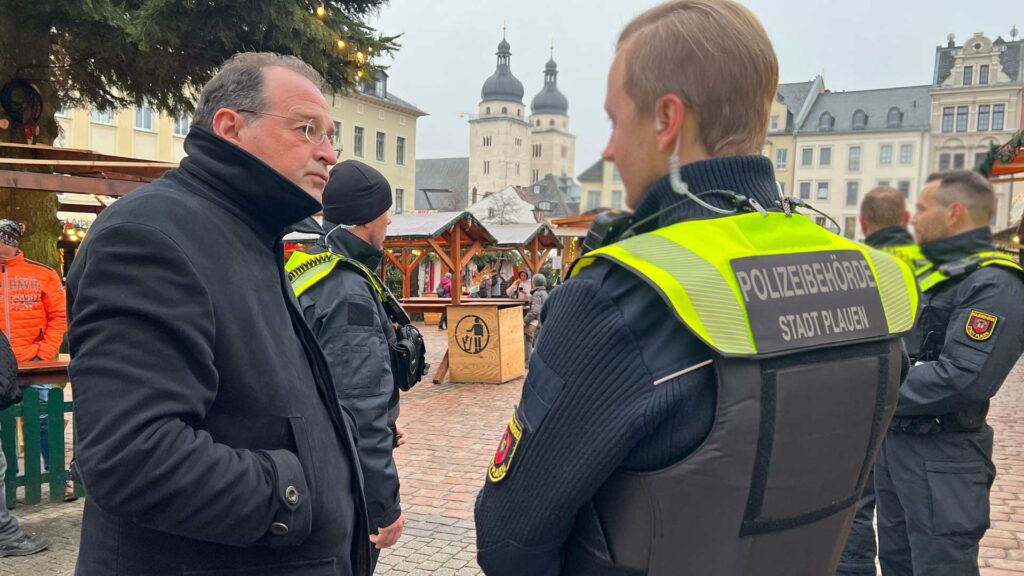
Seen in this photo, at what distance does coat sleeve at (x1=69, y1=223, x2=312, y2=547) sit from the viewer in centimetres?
133

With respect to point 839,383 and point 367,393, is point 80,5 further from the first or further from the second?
point 839,383

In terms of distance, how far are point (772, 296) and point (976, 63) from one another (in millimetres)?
43440

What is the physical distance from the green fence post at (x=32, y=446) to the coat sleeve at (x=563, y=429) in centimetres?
527

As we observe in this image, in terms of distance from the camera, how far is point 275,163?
181 centimetres

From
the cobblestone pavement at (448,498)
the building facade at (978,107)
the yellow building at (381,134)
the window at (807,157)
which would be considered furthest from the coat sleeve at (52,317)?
the yellow building at (381,134)

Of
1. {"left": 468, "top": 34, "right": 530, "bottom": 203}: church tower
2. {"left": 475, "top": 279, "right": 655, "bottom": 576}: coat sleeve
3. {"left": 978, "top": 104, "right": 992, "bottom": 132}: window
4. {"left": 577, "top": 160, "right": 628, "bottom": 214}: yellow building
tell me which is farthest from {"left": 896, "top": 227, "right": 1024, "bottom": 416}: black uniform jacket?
{"left": 468, "top": 34, "right": 530, "bottom": 203}: church tower

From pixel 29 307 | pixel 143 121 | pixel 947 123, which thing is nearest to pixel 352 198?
pixel 29 307

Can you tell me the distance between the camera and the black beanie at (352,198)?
10.7ft

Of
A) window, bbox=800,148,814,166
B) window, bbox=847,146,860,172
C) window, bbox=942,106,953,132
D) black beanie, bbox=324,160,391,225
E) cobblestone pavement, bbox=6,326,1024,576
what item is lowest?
cobblestone pavement, bbox=6,326,1024,576

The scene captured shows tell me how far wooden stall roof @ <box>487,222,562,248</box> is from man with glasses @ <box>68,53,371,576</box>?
60.7 feet

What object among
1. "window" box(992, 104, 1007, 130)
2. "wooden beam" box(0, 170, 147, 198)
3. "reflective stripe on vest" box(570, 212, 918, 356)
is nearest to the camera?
"reflective stripe on vest" box(570, 212, 918, 356)

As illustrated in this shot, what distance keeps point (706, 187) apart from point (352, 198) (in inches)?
86.4

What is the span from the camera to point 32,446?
5355 millimetres

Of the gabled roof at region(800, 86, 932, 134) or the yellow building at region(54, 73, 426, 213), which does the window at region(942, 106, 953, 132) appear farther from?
the yellow building at region(54, 73, 426, 213)
